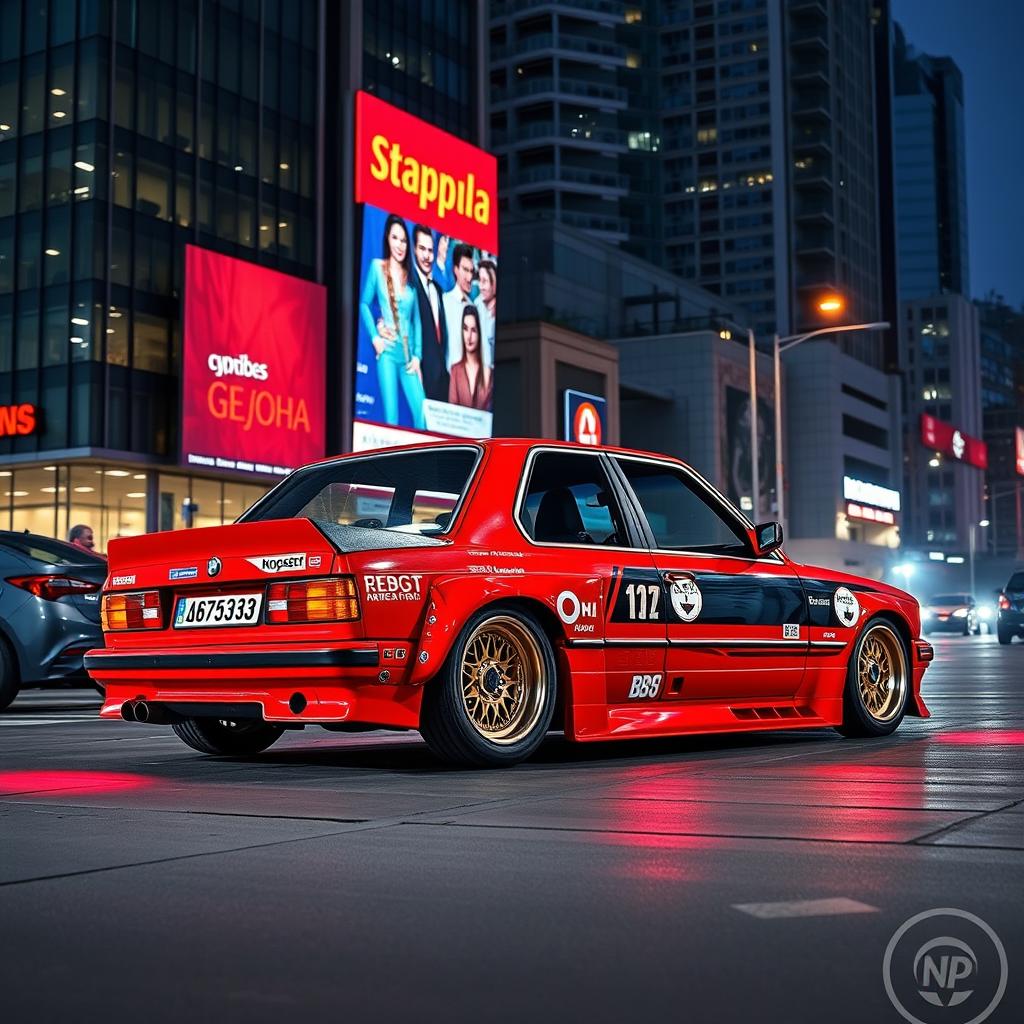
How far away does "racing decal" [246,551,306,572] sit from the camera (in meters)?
7.25

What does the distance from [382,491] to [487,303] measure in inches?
1984

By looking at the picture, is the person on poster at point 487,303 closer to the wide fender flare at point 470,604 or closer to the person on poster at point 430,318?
the person on poster at point 430,318

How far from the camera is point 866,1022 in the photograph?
281cm

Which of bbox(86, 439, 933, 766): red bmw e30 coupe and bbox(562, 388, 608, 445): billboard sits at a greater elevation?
bbox(562, 388, 608, 445): billboard

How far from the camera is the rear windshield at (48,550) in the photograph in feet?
42.1

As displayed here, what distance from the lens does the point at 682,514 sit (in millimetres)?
8930

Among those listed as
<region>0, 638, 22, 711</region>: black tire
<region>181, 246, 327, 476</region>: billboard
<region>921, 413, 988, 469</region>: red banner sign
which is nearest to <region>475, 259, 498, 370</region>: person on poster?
<region>181, 246, 327, 476</region>: billboard

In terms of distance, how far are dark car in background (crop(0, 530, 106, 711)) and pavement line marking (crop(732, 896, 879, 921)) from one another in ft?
30.9

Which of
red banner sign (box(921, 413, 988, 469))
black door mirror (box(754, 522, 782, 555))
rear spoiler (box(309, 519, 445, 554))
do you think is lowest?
rear spoiler (box(309, 519, 445, 554))

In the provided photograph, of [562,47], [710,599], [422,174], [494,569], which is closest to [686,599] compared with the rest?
[710,599]

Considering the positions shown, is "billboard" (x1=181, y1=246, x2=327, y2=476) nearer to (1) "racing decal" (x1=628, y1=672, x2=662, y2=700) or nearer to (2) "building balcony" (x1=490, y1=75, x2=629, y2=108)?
(1) "racing decal" (x1=628, y1=672, x2=662, y2=700)

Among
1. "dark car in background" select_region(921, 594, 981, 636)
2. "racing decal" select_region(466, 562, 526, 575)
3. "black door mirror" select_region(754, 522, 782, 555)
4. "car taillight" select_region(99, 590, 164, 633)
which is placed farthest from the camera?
"dark car in background" select_region(921, 594, 981, 636)

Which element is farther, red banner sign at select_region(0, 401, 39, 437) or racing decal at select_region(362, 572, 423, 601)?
red banner sign at select_region(0, 401, 39, 437)

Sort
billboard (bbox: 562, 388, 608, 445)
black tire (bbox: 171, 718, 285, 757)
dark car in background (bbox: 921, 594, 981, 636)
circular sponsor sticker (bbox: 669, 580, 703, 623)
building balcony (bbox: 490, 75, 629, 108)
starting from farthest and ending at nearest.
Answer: building balcony (bbox: 490, 75, 629, 108) < billboard (bbox: 562, 388, 608, 445) < dark car in background (bbox: 921, 594, 981, 636) < black tire (bbox: 171, 718, 285, 757) < circular sponsor sticker (bbox: 669, 580, 703, 623)
